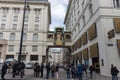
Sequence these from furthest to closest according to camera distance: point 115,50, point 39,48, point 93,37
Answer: point 39,48 → point 93,37 → point 115,50

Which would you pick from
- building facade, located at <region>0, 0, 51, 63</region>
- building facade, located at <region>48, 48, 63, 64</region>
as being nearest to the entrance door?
building facade, located at <region>0, 0, 51, 63</region>

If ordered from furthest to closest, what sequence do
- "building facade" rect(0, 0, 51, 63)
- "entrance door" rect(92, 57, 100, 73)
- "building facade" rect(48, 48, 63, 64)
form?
"building facade" rect(48, 48, 63, 64) < "building facade" rect(0, 0, 51, 63) < "entrance door" rect(92, 57, 100, 73)

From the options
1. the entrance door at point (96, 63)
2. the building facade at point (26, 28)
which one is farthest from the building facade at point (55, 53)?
the entrance door at point (96, 63)

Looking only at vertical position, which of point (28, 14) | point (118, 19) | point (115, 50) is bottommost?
point (115, 50)

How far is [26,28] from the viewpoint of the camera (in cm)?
4972

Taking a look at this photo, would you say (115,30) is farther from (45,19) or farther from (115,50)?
(45,19)

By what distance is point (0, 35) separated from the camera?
48312 millimetres

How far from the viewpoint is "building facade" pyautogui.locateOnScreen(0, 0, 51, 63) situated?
1873 inches

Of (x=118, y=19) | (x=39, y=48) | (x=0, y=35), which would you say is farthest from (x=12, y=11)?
(x=118, y=19)

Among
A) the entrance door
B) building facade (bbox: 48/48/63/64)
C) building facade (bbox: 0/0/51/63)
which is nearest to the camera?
the entrance door

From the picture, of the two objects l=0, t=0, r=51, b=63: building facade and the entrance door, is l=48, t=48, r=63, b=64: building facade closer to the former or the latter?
l=0, t=0, r=51, b=63: building facade

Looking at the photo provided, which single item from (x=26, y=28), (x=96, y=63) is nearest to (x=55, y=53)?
(x=26, y=28)

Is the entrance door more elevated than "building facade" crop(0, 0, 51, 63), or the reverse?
"building facade" crop(0, 0, 51, 63)

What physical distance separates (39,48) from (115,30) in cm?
3214
